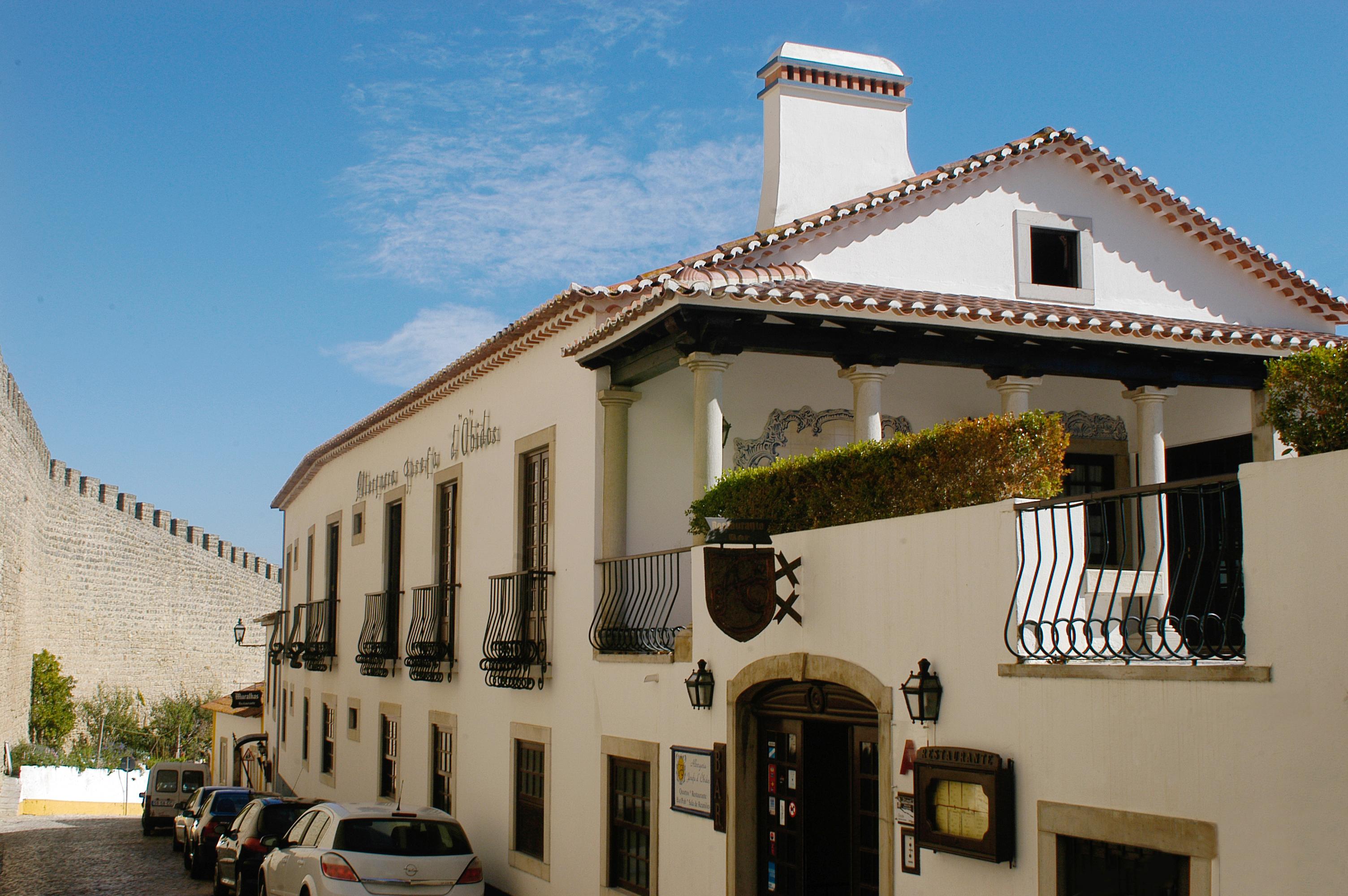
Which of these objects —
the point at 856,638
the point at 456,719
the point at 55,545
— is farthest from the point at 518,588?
the point at 55,545

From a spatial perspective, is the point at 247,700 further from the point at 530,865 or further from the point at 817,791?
the point at 817,791

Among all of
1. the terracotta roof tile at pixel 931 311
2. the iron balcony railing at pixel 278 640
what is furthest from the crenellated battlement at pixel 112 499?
the terracotta roof tile at pixel 931 311

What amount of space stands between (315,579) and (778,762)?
17.5 metres

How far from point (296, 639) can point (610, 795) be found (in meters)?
16.3

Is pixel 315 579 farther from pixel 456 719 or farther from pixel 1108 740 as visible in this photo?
pixel 1108 740

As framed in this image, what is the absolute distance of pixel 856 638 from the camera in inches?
313

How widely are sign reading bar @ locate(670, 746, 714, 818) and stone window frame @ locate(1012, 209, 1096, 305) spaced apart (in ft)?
18.9

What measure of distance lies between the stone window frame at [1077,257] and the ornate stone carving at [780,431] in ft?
6.56

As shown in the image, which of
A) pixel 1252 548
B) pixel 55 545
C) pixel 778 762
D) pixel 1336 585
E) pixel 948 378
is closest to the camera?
pixel 1336 585

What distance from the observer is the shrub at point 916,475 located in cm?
726

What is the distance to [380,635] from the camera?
18.5 metres

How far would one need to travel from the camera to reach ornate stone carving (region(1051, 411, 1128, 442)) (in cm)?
1294

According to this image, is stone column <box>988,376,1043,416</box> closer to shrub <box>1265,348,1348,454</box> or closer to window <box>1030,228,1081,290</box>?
window <box>1030,228,1081,290</box>

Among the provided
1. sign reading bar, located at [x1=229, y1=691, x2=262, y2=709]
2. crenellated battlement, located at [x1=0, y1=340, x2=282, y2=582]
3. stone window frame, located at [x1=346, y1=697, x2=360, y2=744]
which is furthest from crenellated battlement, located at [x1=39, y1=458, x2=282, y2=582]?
stone window frame, located at [x1=346, y1=697, x2=360, y2=744]
